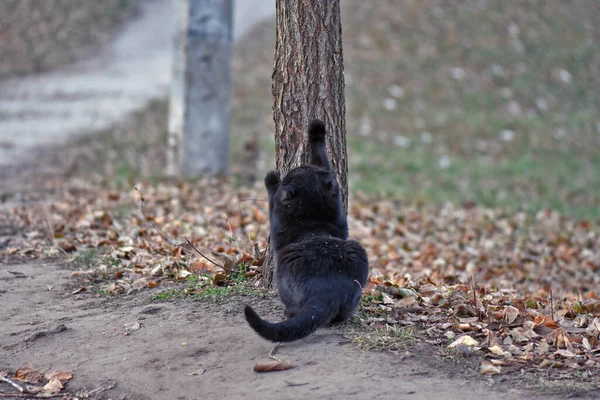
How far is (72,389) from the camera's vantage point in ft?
12.8

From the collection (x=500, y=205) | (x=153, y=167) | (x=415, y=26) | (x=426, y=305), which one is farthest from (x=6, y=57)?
(x=426, y=305)

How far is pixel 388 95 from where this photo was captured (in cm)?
1653

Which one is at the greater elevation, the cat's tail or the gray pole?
the gray pole

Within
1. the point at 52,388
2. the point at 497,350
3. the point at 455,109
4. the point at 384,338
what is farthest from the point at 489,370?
the point at 455,109

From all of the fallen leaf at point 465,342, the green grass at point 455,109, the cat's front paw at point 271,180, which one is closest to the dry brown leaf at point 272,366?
the fallen leaf at point 465,342

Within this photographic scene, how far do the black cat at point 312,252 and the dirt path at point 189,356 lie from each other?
0.23 metres

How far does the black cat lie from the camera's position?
3.94 m

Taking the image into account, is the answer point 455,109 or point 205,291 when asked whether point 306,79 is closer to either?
point 205,291

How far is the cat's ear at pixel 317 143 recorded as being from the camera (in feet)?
15.6

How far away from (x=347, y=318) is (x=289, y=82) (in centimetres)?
172

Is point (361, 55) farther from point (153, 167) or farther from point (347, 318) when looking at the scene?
point (347, 318)

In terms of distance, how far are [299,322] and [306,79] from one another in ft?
6.06

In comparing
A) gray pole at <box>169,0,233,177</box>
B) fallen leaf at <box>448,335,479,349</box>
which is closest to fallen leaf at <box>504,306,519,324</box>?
fallen leaf at <box>448,335,479,349</box>

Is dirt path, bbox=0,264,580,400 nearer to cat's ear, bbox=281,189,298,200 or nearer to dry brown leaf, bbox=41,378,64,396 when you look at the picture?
dry brown leaf, bbox=41,378,64,396
